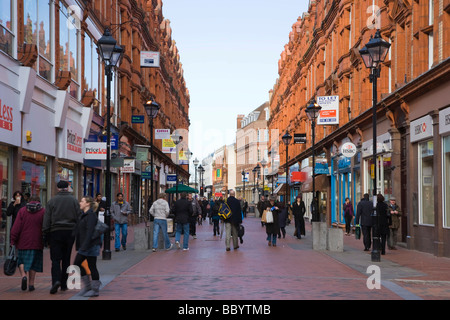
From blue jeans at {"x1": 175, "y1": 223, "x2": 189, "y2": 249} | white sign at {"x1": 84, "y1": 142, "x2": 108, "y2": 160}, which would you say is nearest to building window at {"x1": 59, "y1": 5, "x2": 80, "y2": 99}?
white sign at {"x1": 84, "y1": 142, "x2": 108, "y2": 160}

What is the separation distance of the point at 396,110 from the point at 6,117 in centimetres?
1398

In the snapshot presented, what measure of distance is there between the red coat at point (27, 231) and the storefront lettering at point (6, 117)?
579cm

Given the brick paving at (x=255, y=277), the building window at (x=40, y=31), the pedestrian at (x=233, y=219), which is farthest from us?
the pedestrian at (x=233, y=219)

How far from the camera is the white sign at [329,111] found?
120 ft

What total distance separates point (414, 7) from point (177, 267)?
1278cm

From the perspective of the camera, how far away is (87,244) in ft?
35.0

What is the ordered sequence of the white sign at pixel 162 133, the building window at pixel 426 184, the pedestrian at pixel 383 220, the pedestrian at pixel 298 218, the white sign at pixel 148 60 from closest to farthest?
the pedestrian at pixel 383 220, the building window at pixel 426 184, the pedestrian at pixel 298 218, the white sign at pixel 148 60, the white sign at pixel 162 133

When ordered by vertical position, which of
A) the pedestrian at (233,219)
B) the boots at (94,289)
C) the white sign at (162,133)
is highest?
the white sign at (162,133)

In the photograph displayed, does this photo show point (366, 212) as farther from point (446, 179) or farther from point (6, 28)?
point (6, 28)

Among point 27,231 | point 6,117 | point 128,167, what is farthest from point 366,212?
point 27,231

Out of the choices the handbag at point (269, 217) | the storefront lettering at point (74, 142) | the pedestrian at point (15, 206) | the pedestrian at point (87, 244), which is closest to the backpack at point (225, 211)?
the handbag at point (269, 217)

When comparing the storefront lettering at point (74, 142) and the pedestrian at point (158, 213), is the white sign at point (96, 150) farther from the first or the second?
the storefront lettering at point (74, 142)

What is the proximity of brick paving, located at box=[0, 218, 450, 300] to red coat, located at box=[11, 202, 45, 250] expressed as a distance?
77 centimetres

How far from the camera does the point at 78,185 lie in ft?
89.8
